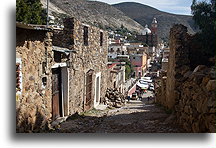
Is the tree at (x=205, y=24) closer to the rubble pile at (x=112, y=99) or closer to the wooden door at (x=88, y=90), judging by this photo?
the wooden door at (x=88, y=90)

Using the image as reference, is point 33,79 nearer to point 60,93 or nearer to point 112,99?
point 60,93

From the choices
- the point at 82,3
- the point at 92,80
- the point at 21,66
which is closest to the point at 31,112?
the point at 21,66

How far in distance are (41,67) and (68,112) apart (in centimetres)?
199

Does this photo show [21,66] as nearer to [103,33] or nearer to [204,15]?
[204,15]

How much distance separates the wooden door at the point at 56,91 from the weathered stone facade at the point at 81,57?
17.0 inches

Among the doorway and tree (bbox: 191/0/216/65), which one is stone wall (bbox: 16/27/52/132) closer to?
the doorway

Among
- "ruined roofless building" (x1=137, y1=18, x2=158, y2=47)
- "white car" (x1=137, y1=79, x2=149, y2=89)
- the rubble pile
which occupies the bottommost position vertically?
"white car" (x1=137, y1=79, x2=149, y2=89)

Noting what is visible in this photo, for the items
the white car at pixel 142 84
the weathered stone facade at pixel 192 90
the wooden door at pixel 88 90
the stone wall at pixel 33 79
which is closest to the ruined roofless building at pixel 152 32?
the weathered stone facade at pixel 192 90

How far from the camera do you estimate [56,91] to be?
18.3 ft

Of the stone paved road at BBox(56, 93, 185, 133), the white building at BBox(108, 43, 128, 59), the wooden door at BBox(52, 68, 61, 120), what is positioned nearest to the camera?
the stone paved road at BBox(56, 93, 185, 133)

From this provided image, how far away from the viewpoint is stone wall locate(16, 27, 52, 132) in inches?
139

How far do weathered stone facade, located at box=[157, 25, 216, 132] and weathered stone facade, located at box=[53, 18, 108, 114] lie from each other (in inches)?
91.6

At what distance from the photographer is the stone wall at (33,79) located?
352 centimetres

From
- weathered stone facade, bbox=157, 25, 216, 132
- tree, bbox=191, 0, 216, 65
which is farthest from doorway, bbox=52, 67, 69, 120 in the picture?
tree, bbox=191, 0, 216, 65
